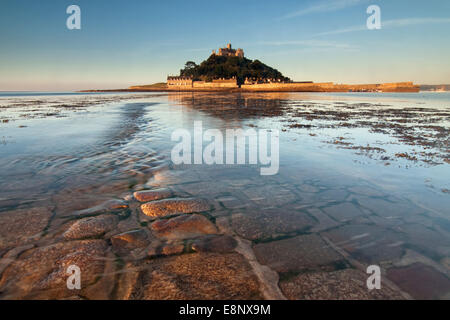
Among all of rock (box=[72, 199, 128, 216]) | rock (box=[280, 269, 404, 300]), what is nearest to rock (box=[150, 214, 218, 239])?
rock (box=[72, 199, 128, 216])

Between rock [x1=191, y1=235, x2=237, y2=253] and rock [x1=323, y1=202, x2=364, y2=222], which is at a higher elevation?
rock [x1=323, y1=202, x2=364, y2=222]

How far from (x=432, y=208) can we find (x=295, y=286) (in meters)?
3.63

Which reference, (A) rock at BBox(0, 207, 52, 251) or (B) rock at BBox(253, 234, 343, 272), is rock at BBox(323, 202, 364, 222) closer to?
(B) rock at BBox(253, 234, 343, 272)

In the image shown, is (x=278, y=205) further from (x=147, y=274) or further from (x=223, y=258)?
(x=147, y=274)

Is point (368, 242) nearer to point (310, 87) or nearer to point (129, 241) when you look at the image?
point (129, 241)

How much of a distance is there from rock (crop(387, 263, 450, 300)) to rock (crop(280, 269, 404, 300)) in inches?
7.8

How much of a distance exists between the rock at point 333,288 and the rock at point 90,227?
270cm

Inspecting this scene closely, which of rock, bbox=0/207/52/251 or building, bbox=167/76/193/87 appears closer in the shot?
rock, bbox=0/207/52/251

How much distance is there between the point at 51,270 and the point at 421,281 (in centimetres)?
415

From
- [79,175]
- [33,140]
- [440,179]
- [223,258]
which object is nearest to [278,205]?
[223,258]

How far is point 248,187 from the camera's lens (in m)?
5.29

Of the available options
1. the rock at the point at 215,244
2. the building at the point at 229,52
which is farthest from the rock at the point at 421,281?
the building at the point at 229,52

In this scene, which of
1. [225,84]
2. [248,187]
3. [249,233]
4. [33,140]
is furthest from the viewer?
[225,84]

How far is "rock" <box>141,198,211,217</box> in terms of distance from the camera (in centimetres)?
408
